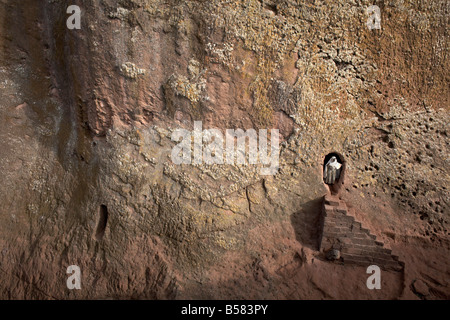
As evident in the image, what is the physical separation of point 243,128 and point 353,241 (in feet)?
7.11

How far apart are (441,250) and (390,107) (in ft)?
7.16

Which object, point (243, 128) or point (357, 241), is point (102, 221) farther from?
point (357, 241)

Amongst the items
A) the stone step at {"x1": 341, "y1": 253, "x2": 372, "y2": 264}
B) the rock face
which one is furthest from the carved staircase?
the rock face

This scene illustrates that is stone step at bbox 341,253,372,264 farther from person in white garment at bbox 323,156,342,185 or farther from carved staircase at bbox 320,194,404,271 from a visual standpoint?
person in white garment at bbox 323,156,342,185

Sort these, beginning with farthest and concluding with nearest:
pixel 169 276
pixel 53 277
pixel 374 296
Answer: pixel 53 277, pixel 169 276, pixel 374 296

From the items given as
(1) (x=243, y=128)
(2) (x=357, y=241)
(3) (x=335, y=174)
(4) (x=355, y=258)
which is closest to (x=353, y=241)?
(2) (x=357, y=241)

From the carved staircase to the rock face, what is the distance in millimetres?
227

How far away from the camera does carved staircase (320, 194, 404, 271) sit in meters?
5.34

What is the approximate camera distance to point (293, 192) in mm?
5707

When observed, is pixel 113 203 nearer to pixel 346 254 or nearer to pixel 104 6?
pixel 104 6

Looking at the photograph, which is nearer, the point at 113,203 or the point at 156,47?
the point at 156,47

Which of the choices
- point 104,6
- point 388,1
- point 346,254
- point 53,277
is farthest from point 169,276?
point 388,1

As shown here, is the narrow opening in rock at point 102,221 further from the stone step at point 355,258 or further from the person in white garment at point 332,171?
the stone step at point 355,258

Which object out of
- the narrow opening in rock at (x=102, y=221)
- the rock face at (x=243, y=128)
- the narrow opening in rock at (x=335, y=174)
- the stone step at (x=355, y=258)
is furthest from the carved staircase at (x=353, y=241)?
the narrow opening in rock at (x=102, y=221)
